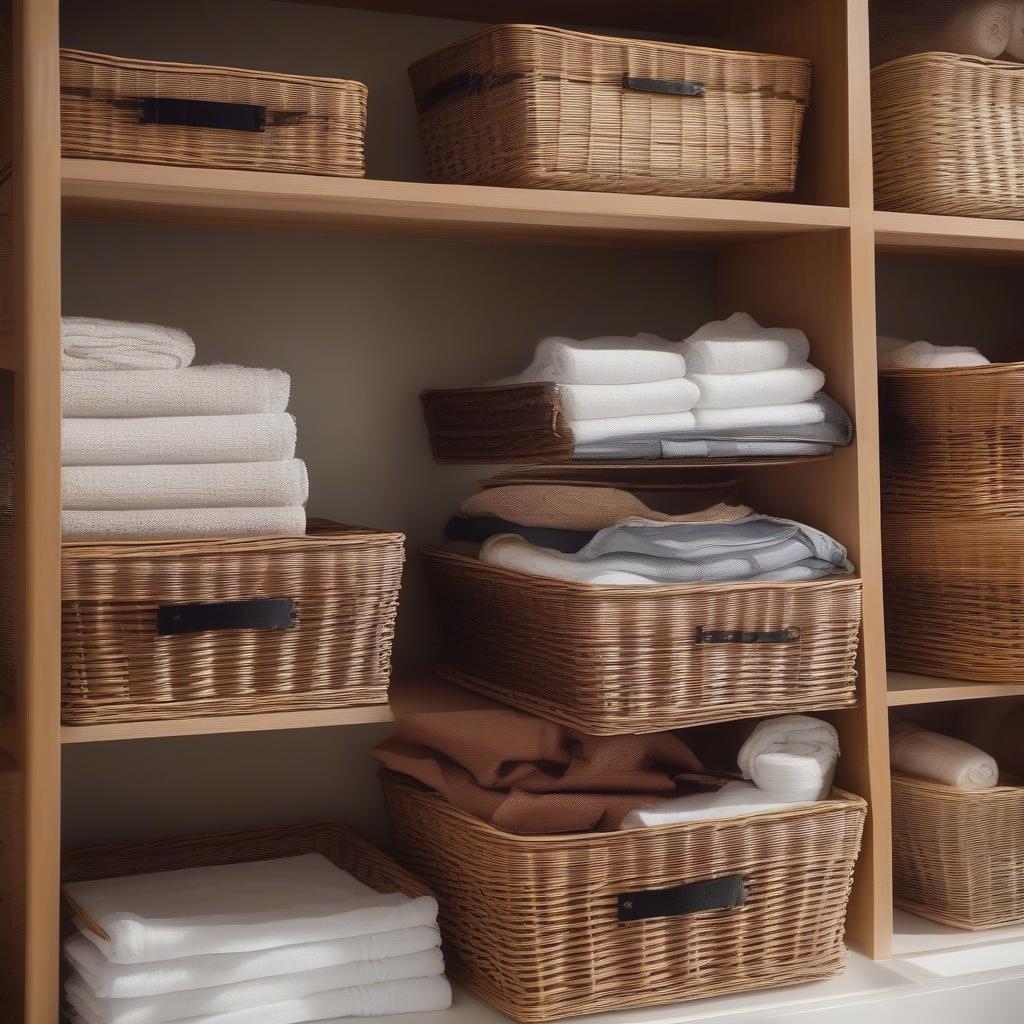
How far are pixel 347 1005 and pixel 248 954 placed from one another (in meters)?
0.11

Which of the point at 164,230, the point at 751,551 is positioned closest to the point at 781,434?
the point at 751,551

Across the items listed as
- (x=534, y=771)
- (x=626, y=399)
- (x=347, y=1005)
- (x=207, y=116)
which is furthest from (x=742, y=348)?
(x=347, y=1005)

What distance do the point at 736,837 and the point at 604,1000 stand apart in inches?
8.3

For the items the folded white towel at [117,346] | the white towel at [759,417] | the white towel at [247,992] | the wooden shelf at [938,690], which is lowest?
the white towel at [247,992]

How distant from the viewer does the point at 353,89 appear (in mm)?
1363

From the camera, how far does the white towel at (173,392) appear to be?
1.29 m

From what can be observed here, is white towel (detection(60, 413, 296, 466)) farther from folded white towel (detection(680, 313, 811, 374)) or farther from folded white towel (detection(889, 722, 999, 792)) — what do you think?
folded white towel (detection(889, 722, 999, 792))

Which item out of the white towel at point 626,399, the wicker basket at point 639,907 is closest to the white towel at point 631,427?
the white towel at point 626,399

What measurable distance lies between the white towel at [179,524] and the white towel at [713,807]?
0.45 metres

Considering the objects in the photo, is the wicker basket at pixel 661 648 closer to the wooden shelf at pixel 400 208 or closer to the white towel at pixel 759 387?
the white towel at pixel 759 387

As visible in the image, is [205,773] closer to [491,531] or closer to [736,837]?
[491,531]

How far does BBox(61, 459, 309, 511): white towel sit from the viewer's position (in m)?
1.28

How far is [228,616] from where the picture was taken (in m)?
1.31

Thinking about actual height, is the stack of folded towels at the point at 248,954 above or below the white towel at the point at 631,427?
below
